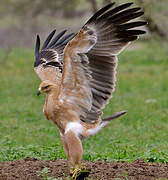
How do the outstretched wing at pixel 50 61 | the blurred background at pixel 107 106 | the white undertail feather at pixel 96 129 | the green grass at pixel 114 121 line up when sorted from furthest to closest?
the blurred background at pixel 107 106 < the green grass at pixel 114 121 < the outstretched wing at pixel 50 61 < the white undertail feather at pixel 96 129

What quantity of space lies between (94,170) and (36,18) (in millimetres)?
17205

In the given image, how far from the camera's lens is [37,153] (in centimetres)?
752

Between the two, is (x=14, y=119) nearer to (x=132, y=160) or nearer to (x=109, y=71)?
(x=132, y=160)

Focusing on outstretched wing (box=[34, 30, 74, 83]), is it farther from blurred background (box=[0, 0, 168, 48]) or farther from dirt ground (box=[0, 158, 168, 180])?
blurred background (box=[0, 0, 168, 48])

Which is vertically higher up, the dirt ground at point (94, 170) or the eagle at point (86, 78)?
the eagle at point (86, 78)

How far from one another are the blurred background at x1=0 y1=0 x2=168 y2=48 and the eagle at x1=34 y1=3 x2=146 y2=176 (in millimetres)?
11057

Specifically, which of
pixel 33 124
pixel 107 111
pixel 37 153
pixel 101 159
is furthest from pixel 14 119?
pixel 101 159

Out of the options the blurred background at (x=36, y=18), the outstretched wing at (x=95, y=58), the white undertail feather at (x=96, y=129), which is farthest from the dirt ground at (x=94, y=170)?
the blurred background at (x=36, y=18)

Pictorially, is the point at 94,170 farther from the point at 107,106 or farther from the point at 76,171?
the point at 107,106

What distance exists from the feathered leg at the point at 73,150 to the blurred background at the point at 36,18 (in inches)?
454

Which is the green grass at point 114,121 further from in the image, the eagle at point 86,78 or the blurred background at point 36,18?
the blurred background at point 36,18

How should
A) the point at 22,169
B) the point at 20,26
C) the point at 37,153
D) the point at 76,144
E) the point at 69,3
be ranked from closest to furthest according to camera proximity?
the point at 76,144 < the point at 22,169 < the point at 37,153 < the point at 69,3 < the point at 20,26

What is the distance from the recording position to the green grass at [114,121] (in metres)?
7.56

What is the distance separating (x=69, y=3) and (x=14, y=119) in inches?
360
